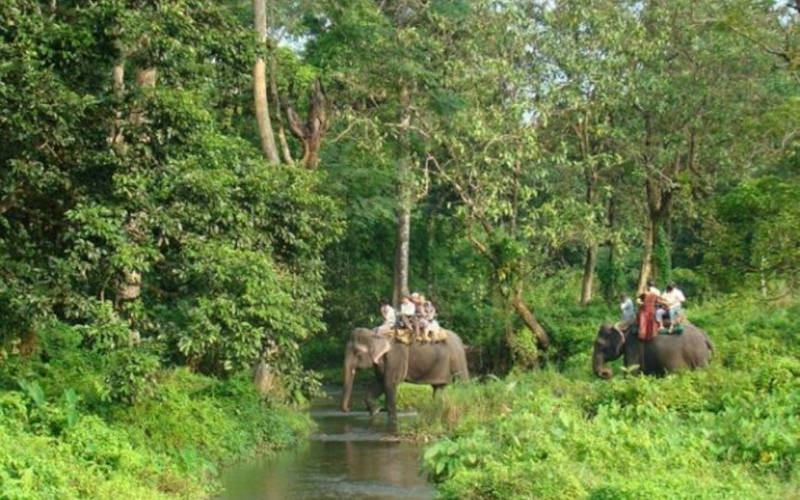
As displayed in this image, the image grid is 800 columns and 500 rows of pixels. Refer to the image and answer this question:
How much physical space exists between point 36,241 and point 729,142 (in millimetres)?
22670

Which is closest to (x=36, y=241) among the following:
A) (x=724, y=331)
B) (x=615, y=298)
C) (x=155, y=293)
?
(x=155, y=293)

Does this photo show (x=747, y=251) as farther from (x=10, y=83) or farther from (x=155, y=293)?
(x=10, y=83)

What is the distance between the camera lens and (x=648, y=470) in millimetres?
12766

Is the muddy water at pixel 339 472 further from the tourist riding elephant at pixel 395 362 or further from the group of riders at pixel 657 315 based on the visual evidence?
the group of riders at pixel 657 315

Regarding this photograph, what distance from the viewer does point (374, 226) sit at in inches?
1436

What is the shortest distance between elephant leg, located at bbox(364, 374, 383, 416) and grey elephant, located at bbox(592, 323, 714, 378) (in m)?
4.62

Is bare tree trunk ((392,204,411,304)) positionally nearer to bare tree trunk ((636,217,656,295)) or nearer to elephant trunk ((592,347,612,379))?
bare tree trunk ((636,217,656,295))

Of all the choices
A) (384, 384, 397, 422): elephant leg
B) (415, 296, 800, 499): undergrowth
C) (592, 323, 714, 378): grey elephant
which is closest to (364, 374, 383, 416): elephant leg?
(384, 384, 397, 422): elephant leg

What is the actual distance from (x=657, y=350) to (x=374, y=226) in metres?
13.7

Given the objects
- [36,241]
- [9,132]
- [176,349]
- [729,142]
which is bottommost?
[176,349]

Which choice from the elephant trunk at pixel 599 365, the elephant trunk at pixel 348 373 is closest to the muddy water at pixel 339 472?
the elephant trunk at pixel 348 373

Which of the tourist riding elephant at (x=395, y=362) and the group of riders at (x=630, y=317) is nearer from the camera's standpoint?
the group of riders at (x=630, y=317)

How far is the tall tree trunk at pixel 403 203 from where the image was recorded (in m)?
29.7

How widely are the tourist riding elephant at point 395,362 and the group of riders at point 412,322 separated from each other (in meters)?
0.20
